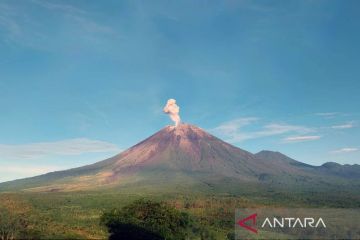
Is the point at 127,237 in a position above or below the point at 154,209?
below

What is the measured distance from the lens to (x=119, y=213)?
106 meters

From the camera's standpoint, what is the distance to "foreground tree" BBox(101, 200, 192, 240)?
97.1 m

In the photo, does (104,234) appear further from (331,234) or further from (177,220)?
(331,234)

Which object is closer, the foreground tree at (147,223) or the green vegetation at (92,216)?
the foreground tree at (147,223)

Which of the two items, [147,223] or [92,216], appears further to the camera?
[92,216]

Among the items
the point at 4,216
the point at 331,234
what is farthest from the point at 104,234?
the point at 331,234

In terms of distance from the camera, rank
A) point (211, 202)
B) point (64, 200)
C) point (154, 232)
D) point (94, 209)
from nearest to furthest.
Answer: point (154, 232)
point (94, 209)
point (211, 202)
point (64, 200)

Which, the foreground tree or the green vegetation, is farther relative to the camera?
the green vegetation

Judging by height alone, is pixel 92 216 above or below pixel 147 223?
above

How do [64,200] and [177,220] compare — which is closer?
[177,220]

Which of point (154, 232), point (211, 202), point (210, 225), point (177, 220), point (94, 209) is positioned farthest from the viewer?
point (211, 202)

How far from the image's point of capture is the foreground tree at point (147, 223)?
9711 centimetres

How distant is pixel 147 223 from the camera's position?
9944cm

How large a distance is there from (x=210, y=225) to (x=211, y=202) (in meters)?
54.1
